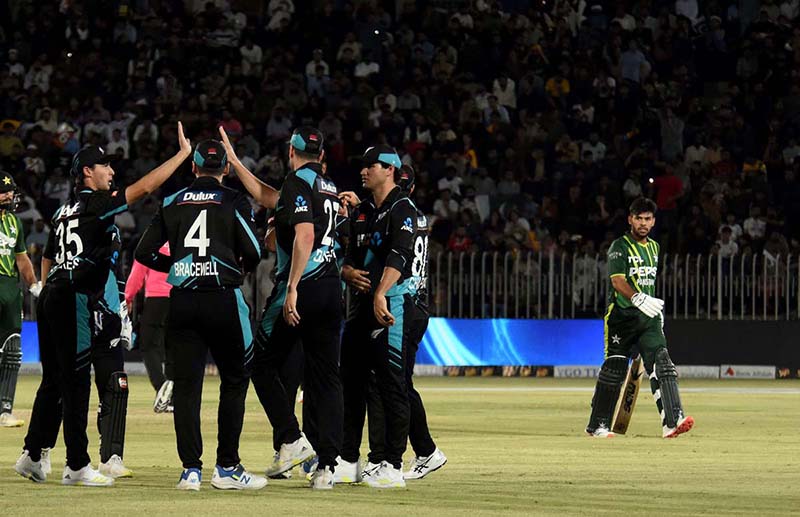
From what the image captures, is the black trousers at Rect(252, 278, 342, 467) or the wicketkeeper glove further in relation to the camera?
the wicketkeeper glove

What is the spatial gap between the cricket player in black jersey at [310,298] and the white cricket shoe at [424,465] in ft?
3.13

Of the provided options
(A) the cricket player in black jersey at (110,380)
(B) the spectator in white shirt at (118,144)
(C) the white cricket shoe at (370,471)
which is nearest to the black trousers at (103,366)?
(A) the cricket player in black jersey at (110,380)

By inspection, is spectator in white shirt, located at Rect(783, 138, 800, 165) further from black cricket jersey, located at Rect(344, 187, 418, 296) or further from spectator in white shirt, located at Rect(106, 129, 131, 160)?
black cricket jersey, located at Rect(344, 187, 418, 296)

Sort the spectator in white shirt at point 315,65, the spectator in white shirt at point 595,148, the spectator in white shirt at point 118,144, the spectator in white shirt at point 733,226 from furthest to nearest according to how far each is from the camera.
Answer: the spectator in white shirt at point 315,65
the spectator in white shirt at point 118,144
the spectator in white shirt at point 595,148
the spectator in white shirt at point 733,226

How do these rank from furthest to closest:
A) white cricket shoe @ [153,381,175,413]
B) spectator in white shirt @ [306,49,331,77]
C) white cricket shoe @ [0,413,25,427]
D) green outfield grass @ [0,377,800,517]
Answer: spectator in white shirt @ [306,49,331,77], white cricket shoe @ [153,381,175,413], white cricket shoe @ [0,413,25,427], green outfield grass @ [0,377,800,517]

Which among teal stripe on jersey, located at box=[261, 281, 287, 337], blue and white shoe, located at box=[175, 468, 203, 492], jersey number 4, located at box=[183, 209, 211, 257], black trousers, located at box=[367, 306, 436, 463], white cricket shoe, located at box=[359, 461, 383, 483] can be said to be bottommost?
white cricket shoe, located at box=[359, 461, 383, 483]

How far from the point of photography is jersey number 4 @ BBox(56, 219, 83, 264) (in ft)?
39.6

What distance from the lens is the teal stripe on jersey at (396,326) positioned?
39.6 ft

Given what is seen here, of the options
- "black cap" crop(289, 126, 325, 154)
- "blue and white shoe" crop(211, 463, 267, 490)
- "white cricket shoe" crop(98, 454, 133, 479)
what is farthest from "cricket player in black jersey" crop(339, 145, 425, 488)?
"white cricket shoe" crop(98, 454, 133, 479)

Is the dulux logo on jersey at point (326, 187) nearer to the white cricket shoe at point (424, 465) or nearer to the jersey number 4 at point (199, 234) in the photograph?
the jersey number 4 at point (199, 234)

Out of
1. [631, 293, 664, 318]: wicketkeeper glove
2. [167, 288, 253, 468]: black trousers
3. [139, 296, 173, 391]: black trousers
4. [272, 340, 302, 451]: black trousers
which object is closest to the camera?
[167, 288, 253, 468]: black trousers

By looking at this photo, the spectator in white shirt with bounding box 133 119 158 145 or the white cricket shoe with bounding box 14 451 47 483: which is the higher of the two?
the spectator in white shirt with bounding box 133 119 158 145

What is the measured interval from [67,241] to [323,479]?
8.22 feet

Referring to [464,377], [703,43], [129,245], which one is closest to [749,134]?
[703,43]
